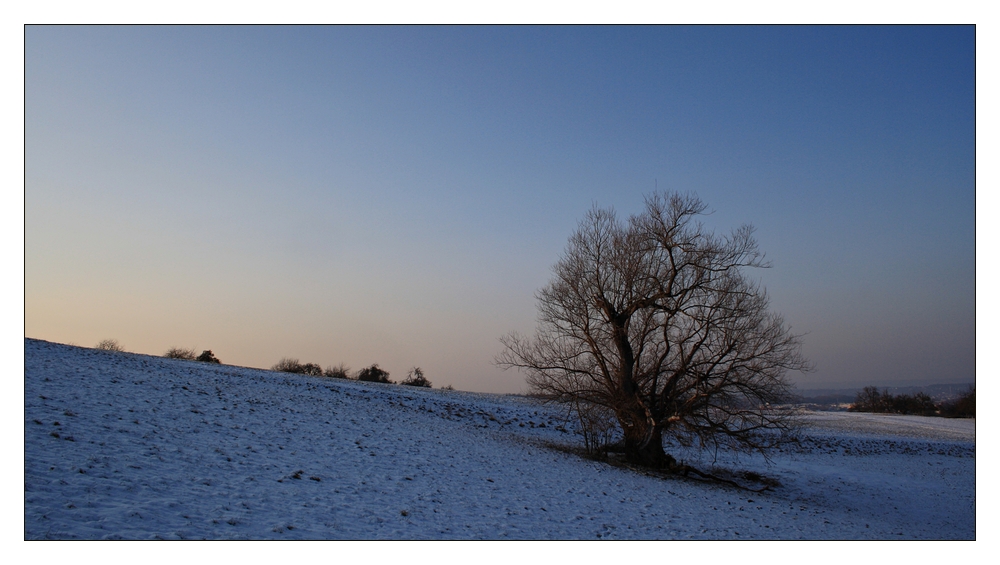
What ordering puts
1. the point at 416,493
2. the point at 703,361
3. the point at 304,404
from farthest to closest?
the point at 304,404 < the point at 703,361 < the point at 416,493

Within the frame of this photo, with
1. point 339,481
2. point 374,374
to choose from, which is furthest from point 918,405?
point 339,481

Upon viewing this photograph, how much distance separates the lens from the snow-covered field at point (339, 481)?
26.7 feet

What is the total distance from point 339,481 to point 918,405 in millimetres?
83249

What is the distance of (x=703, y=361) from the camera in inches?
669

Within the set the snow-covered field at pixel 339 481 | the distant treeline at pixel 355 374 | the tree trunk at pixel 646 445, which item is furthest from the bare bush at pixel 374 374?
the tree trunk at pixel 646 445

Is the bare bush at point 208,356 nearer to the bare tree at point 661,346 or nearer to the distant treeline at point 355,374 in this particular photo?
the distant treeline at point 355,374

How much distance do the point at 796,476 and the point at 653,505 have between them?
1119 cm

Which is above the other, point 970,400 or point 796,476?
point 796,476

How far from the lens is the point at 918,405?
67.9 meters

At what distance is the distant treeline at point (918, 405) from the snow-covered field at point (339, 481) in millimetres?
58509

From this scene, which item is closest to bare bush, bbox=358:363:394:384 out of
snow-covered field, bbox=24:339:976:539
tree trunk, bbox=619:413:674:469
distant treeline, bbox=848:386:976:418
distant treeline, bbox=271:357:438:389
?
distant treeline, bbox=271:357:438:389

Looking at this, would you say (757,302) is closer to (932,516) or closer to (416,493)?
(932,516)

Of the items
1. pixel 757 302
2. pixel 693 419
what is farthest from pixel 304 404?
pixel 757 302
